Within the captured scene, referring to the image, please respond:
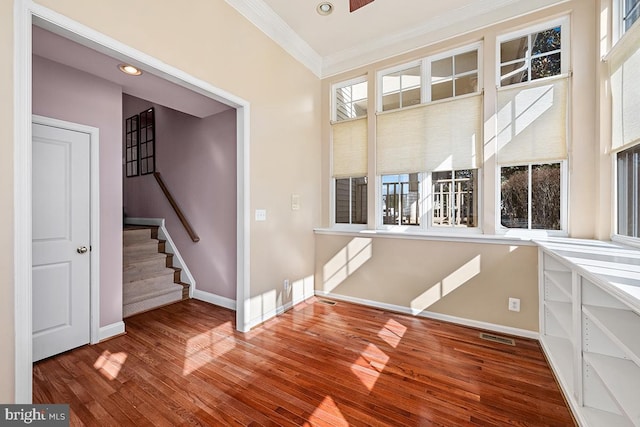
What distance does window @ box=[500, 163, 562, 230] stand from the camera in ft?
8.48

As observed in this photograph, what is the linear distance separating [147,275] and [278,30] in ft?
11.4

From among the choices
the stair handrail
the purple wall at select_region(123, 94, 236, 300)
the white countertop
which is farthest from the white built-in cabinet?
the stair handrail

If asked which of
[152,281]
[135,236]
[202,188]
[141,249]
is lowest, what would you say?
[152,281]

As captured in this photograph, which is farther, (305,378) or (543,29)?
(543,29)

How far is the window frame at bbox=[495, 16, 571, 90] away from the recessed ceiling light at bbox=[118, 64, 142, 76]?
345 cm

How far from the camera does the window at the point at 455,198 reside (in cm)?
296

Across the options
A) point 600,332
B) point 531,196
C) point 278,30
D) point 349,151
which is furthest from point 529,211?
point 278,30

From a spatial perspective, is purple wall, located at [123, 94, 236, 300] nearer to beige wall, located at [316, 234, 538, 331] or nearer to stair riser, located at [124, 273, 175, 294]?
stair riser, located at [124, 273, 175, 294]

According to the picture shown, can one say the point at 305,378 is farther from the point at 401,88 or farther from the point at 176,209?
the point at 401,88

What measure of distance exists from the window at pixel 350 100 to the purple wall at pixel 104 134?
2.58 metres

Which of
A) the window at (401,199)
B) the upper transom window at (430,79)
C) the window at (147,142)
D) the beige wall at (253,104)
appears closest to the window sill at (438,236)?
the window at (401,199)

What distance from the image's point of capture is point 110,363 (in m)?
2.21

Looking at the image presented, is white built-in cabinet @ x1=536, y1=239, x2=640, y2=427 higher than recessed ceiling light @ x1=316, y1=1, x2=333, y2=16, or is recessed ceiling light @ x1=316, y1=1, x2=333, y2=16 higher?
recessed ceiling light @ x1=316, y1=1, x2=333, y2=16

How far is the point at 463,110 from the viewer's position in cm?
292
